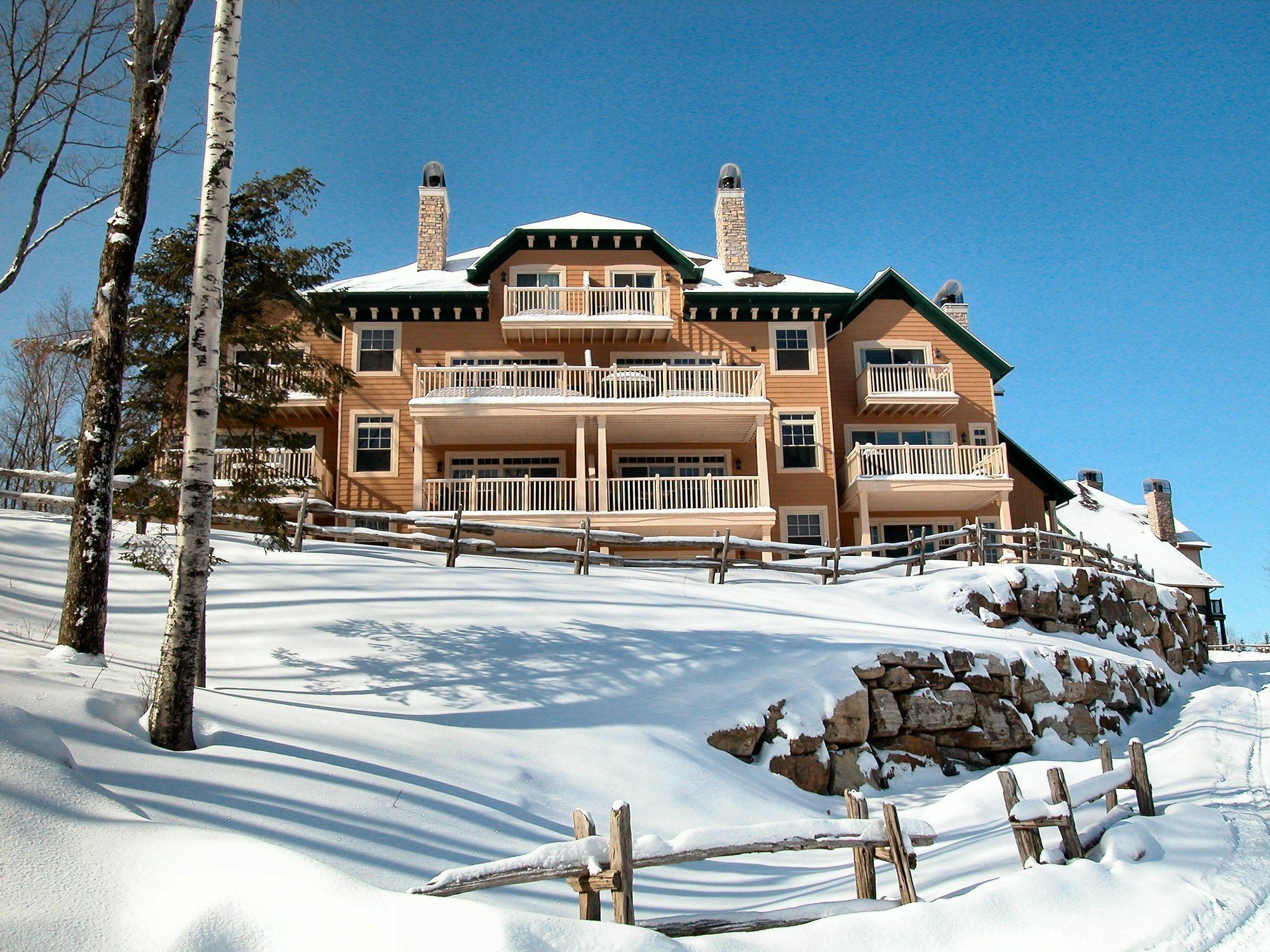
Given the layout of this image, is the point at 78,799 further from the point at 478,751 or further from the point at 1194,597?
the point at 1194,597

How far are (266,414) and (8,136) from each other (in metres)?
5.95

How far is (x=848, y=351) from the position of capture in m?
26.7

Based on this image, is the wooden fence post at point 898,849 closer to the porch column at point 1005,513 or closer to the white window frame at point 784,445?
the white window frame at point 784,445

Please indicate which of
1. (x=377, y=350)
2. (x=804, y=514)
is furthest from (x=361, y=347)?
(x=804, y=514)

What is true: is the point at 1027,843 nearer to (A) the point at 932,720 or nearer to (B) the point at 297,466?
(A) the point at 932,720

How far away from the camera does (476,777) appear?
8.02 meters

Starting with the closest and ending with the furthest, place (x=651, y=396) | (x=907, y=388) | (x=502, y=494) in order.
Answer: (x=502, y=494)
(x=651, y=396)
(x=907, y=388)

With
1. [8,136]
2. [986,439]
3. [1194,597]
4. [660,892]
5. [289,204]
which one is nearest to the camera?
[660,892]

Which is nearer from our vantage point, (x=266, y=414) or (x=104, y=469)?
(x=104, y=469)

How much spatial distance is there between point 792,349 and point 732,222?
4697mm

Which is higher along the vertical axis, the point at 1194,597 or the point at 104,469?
the point at 104,469

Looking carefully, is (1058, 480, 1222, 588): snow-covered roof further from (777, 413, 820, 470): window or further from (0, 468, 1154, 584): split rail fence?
(0, 468, 1154, 584): split rail fence

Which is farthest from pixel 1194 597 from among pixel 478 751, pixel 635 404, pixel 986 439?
pixel 478 751

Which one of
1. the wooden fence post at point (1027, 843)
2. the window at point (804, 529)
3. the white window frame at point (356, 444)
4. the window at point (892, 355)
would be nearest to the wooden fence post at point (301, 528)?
the white window frame at point (356, 444)
